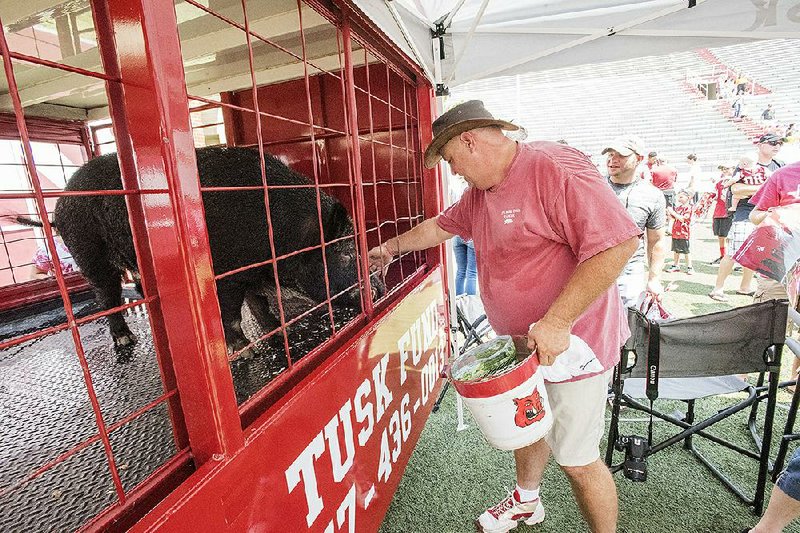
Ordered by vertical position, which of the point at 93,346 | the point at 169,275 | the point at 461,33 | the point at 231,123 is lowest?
the point at 93,346

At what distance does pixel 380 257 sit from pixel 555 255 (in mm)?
1245

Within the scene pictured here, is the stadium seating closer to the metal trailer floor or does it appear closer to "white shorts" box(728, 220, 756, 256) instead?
"white shorts" box(728, 220, 756, 256)

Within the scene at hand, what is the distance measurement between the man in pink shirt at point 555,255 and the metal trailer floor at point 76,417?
154 cm

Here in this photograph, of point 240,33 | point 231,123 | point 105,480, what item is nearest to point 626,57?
point 240,33

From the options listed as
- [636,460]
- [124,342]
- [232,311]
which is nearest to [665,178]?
[636,460]

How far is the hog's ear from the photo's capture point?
3111 millimetres

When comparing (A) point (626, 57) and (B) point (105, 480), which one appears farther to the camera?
(A) point (626, 57)

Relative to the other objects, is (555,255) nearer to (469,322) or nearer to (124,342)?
(469,322)

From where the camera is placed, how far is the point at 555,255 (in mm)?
1906

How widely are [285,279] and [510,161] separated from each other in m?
2.42

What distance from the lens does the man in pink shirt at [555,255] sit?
1694 millimetres

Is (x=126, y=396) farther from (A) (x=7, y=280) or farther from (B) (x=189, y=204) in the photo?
(A) (x=7, y=280)

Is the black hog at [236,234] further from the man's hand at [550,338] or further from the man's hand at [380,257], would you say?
the man's hand at [550,338]

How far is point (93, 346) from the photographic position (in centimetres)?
332
